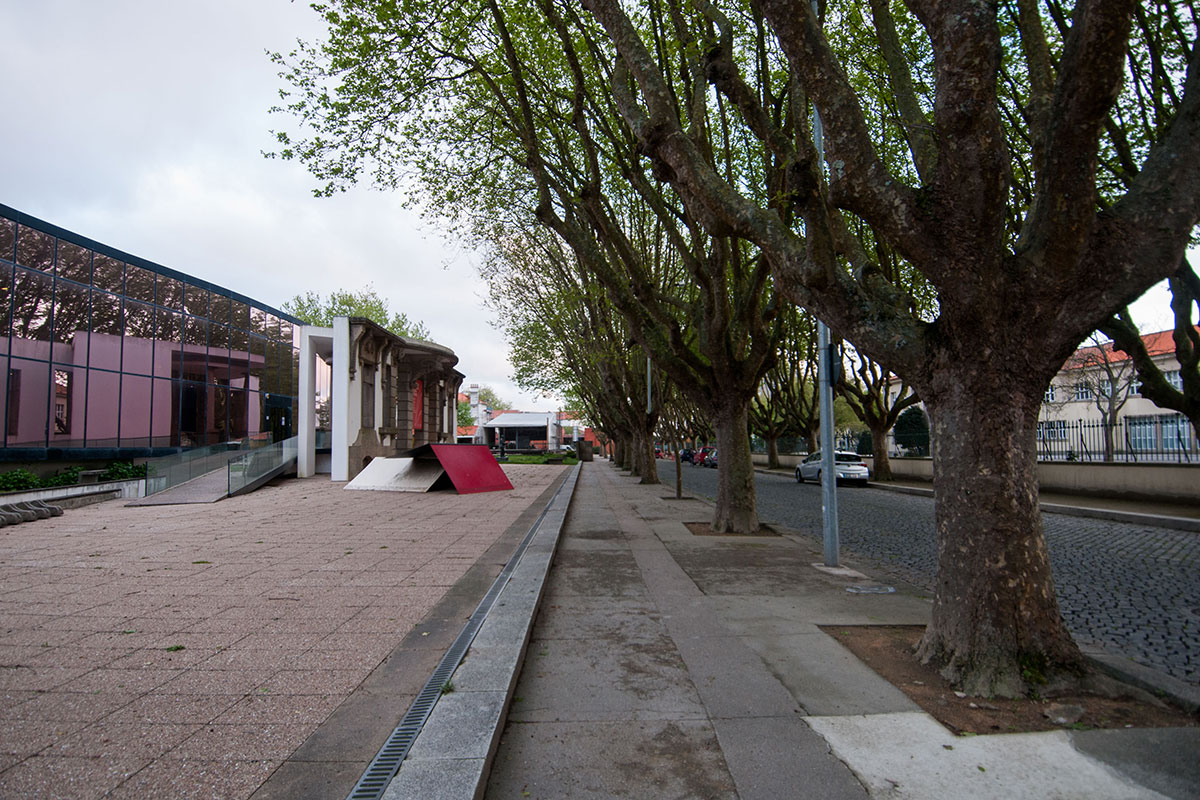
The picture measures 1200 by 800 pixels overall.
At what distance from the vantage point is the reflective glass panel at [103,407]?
822 inches

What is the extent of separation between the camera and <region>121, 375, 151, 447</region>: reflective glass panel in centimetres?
2231

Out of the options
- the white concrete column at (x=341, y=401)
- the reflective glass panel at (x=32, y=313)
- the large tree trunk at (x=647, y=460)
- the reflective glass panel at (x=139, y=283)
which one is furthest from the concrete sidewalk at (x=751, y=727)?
the reflective glass panel at (x=139, y=283)

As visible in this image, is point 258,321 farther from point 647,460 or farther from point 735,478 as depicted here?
point 735,478

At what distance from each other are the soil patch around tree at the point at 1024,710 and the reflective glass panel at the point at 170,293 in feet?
90.2

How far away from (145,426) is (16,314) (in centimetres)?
598

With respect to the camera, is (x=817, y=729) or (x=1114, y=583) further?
(x=1114, y=583)

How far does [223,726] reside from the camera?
3.25 metres

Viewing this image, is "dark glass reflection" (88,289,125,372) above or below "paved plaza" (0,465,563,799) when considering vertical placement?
above

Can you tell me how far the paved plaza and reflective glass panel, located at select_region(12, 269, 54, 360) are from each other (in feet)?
35.3

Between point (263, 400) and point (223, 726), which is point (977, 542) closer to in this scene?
point (223, 726)

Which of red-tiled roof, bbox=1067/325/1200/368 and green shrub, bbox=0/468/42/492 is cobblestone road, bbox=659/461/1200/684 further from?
red-tiled roof, bbox=1067/325/1200/368

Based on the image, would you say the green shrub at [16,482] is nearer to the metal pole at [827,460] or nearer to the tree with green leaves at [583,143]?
the tree with green leaves at [583,143]

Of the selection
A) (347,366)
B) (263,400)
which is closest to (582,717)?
(347,366)

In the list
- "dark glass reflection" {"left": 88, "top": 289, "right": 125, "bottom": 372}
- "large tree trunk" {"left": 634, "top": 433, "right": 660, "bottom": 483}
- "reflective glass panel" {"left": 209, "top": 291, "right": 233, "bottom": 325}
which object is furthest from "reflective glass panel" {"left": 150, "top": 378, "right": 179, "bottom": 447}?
"large tree trunk" {"left": 634, "top": 433, "right": 660, "bottom": 483}
